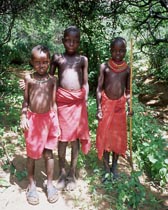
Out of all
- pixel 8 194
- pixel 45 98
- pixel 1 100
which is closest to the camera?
pixel 45 98

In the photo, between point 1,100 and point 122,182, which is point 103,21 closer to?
point 1,100

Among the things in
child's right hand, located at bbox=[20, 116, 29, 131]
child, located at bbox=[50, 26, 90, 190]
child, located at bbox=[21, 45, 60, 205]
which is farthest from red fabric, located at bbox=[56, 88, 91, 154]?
child's right hand, located at bbox=[20, 116, 29, 131]

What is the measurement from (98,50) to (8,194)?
4822 millimetres

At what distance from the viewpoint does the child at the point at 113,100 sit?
11.8 feet

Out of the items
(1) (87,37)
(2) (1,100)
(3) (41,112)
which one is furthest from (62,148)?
(1) (87,37)

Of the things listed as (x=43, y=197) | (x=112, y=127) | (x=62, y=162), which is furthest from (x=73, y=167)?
(x=112, y=127)

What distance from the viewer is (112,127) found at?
3.79m

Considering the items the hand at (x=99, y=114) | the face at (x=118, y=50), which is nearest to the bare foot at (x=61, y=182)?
the hand at (x=99, y=114)

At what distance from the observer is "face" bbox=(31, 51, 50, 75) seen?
3117 millimetres

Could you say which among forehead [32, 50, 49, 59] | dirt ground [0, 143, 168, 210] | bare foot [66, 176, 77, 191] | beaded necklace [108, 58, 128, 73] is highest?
forehead [32, 50, 49, 59]

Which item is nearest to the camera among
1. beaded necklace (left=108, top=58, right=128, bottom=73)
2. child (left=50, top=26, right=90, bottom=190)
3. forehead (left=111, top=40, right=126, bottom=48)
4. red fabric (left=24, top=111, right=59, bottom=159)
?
red fabric (left=24, top=111, right=59, bottom=159)

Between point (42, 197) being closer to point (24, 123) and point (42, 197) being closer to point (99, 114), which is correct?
point (24, 123)

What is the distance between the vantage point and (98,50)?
297 inches

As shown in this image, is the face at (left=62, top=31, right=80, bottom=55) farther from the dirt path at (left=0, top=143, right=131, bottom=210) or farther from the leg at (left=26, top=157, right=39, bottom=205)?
the dirt path at (left=0, top=143, right=131, bottom=210)
